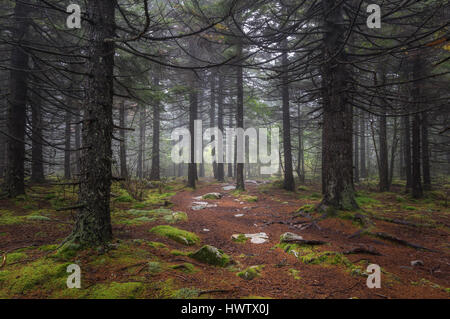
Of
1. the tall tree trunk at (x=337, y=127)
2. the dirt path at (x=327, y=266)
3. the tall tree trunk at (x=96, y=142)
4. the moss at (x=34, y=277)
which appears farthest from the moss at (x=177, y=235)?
the tall tree trunk at (x=337, y=127)

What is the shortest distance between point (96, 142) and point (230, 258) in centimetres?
320

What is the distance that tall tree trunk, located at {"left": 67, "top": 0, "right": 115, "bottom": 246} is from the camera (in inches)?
136

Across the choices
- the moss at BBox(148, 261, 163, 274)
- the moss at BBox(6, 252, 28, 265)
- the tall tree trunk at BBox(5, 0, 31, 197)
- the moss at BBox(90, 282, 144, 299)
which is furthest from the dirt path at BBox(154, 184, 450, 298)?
the tall tree trunk at BBox(5, 0, 31, 197)

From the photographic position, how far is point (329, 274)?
3.33m

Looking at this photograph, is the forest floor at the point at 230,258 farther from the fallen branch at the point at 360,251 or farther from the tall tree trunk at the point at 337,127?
the tall tree trunk at the point at 337,127

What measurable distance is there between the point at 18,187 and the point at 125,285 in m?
7.88

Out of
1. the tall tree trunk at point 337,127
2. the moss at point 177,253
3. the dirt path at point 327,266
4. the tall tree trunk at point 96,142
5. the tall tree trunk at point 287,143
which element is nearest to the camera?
the dirt path at point 327,266

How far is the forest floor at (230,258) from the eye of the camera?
2.66 meters

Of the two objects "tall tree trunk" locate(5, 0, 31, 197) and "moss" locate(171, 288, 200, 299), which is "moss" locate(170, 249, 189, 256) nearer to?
"moss" locate(171, 288, 200, 299)

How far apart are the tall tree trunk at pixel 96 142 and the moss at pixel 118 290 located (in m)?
1.16

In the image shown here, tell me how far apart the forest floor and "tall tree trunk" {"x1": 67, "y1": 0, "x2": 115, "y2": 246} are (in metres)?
0.37

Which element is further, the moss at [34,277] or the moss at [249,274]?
the moss at [249,274]
